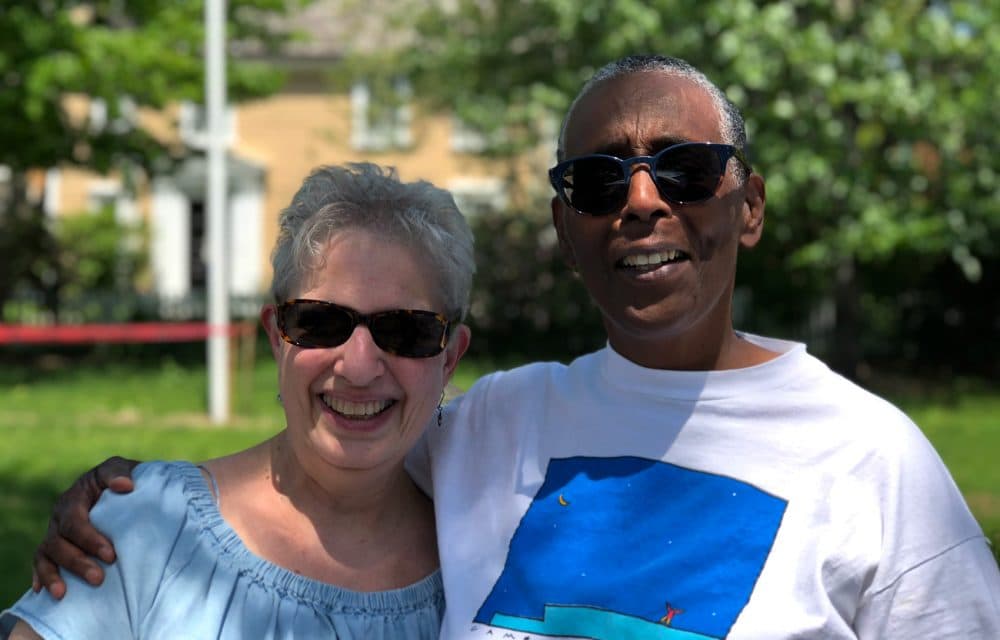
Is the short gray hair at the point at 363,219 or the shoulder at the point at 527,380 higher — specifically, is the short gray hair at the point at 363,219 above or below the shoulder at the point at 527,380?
above

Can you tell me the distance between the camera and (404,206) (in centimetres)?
239

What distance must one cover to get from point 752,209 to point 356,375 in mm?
865

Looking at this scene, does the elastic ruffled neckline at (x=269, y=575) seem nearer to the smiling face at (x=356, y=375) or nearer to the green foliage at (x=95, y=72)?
the smiling face at (x=356, y=375)

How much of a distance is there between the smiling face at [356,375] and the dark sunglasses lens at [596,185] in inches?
13.0

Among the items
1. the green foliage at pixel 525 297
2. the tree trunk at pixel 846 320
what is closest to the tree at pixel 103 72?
the green foliage at pixel 525 297

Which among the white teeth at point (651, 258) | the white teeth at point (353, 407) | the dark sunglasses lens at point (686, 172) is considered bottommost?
the white teeth at point (353, 407)

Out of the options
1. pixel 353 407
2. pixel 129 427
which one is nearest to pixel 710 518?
pixel 353 407

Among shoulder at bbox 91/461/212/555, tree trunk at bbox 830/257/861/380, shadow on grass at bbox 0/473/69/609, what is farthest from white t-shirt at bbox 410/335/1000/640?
tree trunk at bbox 830/257/861/380

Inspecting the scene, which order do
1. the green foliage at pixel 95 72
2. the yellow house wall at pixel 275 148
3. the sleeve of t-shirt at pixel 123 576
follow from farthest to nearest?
the yellow house wall at pixel 275 148
the green foliage at pixel 95 72
the sleeve of t-shirt at pixel 123 576

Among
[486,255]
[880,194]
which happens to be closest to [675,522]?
[880,194]

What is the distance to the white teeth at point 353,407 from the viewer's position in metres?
2.34

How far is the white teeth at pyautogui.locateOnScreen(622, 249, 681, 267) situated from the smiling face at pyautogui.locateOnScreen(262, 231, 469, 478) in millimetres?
406

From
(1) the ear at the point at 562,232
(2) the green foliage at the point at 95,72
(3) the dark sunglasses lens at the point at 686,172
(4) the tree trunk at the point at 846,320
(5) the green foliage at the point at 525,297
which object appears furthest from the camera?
(5) the green foliage at the point at 525,297

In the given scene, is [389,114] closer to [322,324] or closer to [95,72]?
[95,72]
